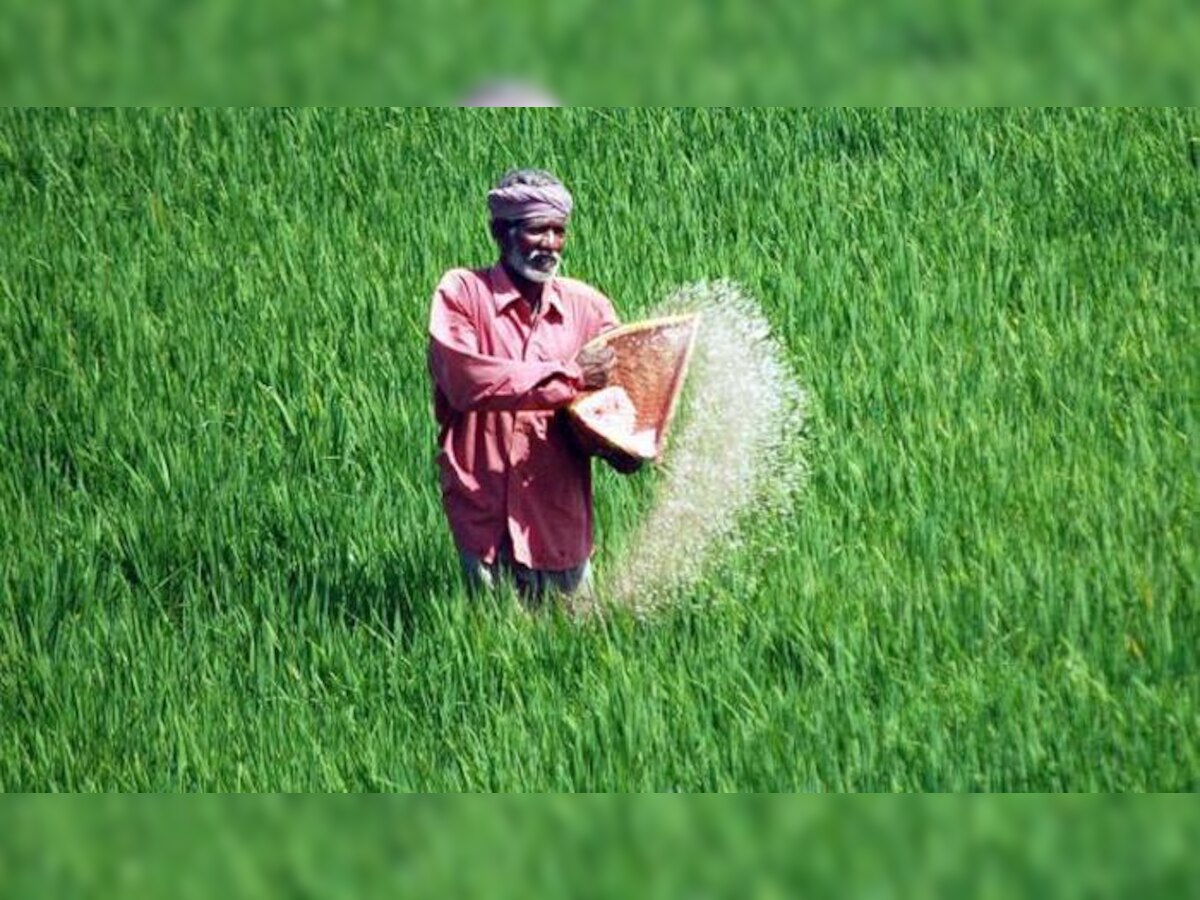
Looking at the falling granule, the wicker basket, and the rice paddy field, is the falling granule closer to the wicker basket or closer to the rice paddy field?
the rice paddy field

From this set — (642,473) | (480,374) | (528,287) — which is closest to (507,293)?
(528,287)

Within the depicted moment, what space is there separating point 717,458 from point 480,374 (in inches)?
19.5

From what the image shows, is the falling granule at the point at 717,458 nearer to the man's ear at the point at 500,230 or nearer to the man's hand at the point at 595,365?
the man's hand at the point at 595,365

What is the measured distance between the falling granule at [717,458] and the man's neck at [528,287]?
298mm

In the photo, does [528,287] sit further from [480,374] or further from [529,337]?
[480,374]

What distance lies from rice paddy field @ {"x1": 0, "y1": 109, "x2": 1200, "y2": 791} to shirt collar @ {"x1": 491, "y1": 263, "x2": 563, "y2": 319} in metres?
0.27

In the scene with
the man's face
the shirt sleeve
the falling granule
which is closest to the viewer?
the shirt sleeve

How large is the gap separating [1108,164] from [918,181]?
320 millimetres

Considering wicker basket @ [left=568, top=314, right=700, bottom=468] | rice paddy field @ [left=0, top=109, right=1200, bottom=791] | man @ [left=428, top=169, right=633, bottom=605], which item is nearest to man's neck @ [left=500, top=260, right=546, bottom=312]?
man @ [left=428, top=169, right=633, bottom=605]

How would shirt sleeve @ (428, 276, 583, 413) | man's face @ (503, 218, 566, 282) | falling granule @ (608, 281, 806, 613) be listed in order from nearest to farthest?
1. shirt sleeve @ (428, 276, 583, 413)
2. man's face @ (503, 218, 566, 282)
3. falling granule @ (608, 281, 806, 613)

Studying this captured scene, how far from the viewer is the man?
5.15 m

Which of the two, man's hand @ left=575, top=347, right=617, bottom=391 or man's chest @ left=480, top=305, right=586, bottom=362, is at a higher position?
man's chest @ left=480, top=305, right=586, bottom=362

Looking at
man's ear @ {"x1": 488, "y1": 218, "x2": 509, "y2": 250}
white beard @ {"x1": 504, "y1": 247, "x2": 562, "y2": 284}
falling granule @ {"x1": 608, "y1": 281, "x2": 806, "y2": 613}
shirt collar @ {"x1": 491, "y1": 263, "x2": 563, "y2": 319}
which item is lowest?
falling granule @ {"x1": 608, "y1": 281, "x2": 806, "y2": 613}

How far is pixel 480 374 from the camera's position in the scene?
16.7 ft
